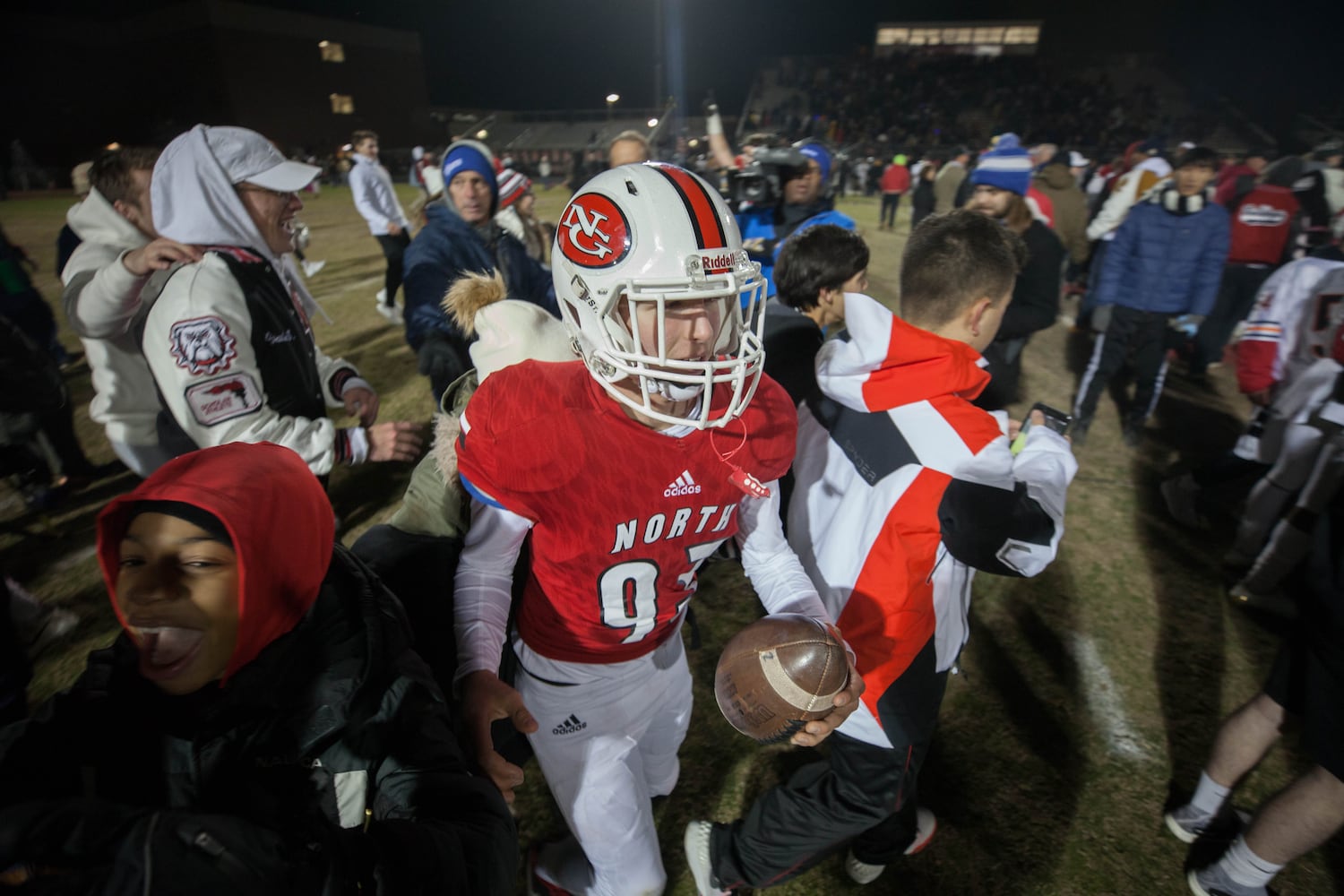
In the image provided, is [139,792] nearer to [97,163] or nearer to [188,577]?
[188,577]

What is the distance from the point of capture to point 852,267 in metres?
2.79

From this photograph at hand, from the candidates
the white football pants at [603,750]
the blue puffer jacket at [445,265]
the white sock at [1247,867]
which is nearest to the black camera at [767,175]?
the blue puffer jacket at [445,265]

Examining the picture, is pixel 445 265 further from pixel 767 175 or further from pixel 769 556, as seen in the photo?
pixel 769 556

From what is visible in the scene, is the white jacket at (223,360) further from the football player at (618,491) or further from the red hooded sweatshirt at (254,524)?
the football player at (618,491)

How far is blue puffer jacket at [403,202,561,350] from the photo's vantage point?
365cm

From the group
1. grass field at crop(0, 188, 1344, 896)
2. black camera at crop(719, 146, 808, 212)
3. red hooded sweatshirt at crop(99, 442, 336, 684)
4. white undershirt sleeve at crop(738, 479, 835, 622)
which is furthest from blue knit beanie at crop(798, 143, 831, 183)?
red hooded sweatshirt at crop(99, 442, 336, 684)

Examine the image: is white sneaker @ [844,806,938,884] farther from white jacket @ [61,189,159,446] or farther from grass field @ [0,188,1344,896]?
white jacket @ [61,189,159,446]

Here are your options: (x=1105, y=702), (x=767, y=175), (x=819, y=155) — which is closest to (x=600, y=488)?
(x=1105, y=702)

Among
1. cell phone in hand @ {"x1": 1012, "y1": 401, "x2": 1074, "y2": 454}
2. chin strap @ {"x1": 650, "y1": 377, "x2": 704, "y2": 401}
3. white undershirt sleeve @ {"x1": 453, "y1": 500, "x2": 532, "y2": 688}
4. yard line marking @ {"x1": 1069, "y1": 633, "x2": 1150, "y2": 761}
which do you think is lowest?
yard line marking @ {"x1": 1069, "y1": 633, "x2": 1150, "y2": 761}

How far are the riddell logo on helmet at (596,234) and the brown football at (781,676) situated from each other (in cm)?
98

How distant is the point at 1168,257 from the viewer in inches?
189

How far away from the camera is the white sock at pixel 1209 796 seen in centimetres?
232

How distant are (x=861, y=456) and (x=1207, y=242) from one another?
500cm

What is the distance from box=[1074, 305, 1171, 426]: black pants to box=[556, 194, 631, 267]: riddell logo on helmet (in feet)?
18.0
